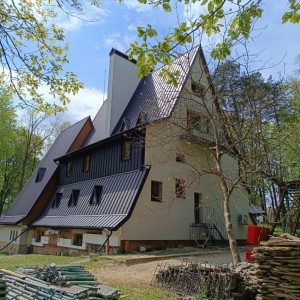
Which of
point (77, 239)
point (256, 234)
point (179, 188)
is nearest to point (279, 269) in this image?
point (256, 234)

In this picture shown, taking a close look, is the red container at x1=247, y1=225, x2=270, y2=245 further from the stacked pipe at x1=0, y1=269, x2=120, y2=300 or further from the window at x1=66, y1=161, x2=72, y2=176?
the window at x1=66, y1=161, x2=72, y2=176

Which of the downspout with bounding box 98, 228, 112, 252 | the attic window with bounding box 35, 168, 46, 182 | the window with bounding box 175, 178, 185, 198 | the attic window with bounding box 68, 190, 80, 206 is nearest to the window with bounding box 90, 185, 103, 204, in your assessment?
the attic window with bounding box 68, 190, 80, 206

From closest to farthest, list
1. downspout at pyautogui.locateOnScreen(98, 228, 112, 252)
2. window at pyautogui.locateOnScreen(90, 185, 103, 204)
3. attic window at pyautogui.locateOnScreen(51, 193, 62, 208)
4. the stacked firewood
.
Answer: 1. the stacked firewood
2. downspout at pyautogui.locateOnScreen(98, 228, 112, 252)
3. window at pyautogui.locateOnScreen(90, 185, 103, 204)
4. attic window at pyautogui.locateOnScreen(51, 193, 62, 208)

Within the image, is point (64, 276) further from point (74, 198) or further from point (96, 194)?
point (74, 198)

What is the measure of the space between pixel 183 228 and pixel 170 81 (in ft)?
43.2

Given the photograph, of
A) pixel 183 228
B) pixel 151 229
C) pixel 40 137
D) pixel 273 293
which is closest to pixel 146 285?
pixel 273 293

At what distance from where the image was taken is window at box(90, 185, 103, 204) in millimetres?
15980

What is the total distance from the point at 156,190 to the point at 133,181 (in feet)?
4.86

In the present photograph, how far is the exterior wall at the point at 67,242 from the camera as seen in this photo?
1394cm

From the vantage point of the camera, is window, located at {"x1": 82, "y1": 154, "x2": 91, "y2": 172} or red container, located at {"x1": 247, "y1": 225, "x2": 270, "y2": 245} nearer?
red container, located at {"x1": 247, "y1": 225, "x2": 270, "y2": 245}

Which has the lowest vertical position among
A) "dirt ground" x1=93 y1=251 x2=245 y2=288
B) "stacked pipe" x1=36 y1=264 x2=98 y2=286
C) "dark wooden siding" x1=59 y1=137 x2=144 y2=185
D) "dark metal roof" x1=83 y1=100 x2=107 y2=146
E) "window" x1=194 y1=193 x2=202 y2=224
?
"dirt ground" x1=93 y1=251 x2=245 y2=288

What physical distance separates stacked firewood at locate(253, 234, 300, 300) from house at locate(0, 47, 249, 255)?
4.28 metres

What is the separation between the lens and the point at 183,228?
16.1 m

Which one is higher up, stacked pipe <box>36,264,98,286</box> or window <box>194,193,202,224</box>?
window <box>194,193,202,224</box>
